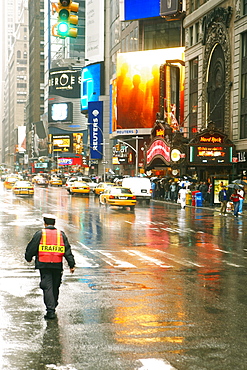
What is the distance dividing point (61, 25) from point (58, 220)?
54.4ft

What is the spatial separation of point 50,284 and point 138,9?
262 feet

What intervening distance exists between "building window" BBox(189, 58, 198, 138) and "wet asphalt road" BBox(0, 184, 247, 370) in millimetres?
36356

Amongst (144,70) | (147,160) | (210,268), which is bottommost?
(210,268)

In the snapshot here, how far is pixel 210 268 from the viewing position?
46.1ft

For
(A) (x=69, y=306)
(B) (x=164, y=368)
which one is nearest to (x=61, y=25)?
(A) (x=69, y=306)

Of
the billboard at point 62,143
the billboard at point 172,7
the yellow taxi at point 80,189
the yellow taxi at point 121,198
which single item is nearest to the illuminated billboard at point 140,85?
the billboard at point 172,7

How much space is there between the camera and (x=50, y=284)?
8812mm

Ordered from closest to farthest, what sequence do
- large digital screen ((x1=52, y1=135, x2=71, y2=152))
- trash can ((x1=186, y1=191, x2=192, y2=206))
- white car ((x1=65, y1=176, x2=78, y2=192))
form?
trash can ((x1=186, y1=191, x2=192, y2=206)) → white car ((x1=65, y1=176, x2=78, y2=192)) → large digital screen ((x1=52, y1=135, x2=71, y2=152))

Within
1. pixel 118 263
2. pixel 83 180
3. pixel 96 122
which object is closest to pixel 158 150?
pixel 83 180

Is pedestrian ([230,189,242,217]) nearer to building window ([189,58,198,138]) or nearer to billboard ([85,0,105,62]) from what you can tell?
building window ([189,58,198,138])

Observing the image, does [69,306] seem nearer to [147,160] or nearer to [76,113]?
[147,160]

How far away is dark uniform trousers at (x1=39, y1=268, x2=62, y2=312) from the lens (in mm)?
8742

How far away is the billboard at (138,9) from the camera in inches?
3278

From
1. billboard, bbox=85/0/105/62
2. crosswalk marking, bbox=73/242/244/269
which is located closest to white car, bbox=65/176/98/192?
billboard, bbox=85/0/105/62
